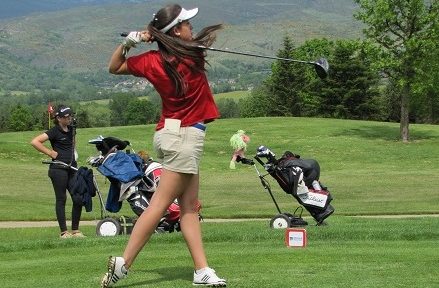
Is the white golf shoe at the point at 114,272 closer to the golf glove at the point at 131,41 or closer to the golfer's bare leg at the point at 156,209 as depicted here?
the golfer's bare leg at the point at 156,209

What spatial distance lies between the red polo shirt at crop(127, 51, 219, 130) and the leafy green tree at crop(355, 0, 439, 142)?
37684 mm

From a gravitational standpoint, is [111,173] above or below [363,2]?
above

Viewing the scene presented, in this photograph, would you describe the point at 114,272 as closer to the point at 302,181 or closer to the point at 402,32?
the point at 302,181

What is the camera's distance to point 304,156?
42.3 meters

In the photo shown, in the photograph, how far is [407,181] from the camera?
3106cm

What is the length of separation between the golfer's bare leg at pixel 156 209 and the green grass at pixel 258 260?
281 millimetres

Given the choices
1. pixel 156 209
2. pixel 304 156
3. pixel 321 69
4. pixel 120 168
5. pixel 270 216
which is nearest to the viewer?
pixel 156 209

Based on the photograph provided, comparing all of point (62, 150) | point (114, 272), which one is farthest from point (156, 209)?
point (62, 150)

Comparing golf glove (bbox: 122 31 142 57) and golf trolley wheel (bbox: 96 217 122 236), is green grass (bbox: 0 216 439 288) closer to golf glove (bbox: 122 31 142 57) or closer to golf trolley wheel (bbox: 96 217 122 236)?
golf glove (bbox: 122 31 142 57)

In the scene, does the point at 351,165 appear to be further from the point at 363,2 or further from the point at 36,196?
the point at 36,196

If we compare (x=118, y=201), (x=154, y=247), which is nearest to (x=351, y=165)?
(x=118, y=201)

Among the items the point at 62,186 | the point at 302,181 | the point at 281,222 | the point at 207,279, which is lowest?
the point at 281,222

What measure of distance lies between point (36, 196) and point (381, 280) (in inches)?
810

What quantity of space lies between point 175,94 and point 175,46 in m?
0.36
